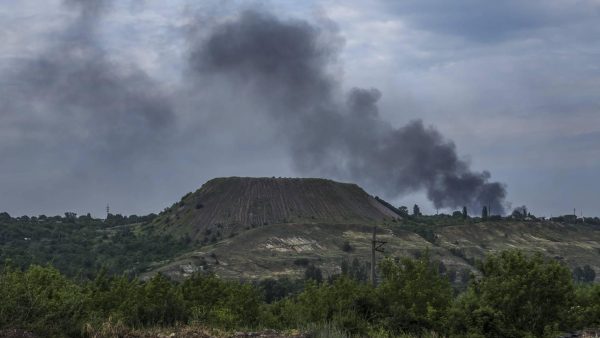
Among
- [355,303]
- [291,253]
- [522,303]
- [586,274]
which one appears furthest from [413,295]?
[586,274]

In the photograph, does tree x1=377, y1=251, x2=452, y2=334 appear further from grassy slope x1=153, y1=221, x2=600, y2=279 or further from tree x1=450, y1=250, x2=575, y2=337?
grassy slope x1=153, y1=221, x2=600, y2=279

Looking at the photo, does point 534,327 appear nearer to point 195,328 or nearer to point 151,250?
point 195,328

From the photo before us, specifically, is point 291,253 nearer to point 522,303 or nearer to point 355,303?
point 355,303

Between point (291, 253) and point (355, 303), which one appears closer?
point (355, 303)

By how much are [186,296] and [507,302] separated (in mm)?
A: 17377

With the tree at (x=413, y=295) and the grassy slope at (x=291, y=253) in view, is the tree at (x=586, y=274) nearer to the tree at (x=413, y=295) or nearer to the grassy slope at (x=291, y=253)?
the grassy slope at (x=291, y=253)

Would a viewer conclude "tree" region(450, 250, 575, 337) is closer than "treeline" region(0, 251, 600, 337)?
No

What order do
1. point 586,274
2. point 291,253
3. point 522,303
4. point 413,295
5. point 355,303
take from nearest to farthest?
point 522,303, point 413,295, point 355,303, point 586,274, point 291,253

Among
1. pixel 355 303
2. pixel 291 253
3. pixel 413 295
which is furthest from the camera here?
pixel 291 253

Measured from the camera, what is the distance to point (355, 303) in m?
32.4

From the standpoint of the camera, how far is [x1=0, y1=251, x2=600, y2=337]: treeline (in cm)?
2317

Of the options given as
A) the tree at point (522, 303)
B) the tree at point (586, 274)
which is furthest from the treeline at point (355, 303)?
the tree at point (586, 274)

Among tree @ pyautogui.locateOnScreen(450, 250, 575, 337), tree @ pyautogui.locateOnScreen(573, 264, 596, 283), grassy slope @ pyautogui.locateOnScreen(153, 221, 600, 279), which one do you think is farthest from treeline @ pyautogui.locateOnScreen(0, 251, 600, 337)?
tree @ pyautogui.locateOnScreen(573, 264, 596, 283)

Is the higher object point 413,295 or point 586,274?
point 586,274
